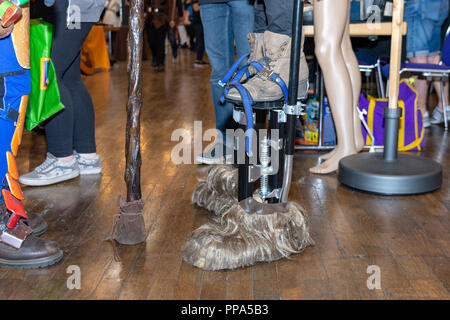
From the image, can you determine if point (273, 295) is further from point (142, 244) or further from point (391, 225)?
point (391, 225)

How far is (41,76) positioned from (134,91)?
22.7 inches

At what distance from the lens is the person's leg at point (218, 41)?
261cm

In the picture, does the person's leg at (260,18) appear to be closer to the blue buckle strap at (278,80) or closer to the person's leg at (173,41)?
the blue buckle strap at (278,80)

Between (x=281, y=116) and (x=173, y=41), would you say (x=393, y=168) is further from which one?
(x=173, y=41)

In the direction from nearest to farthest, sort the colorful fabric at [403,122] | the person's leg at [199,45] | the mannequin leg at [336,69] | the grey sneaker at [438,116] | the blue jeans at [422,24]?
the mannequin leg at [336,69], the colorful fabric at [403,122], the blue jeans at [422,24], the grey sneaker at [438,116], the person's leg at [199,45]

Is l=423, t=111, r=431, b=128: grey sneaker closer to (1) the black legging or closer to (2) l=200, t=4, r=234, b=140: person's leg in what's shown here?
(2) l=200, t=4, r=234, b=140: person's leg

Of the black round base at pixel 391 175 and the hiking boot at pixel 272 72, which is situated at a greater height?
the hiking boot at pixel 272 72

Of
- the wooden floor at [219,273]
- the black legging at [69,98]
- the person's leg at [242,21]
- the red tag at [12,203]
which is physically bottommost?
the wooden floor at [219,273]

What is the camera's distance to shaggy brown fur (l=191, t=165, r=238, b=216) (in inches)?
79.5

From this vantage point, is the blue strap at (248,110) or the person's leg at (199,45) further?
the person's leg at (199,45)

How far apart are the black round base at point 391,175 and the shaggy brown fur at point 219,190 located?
593 millimetres

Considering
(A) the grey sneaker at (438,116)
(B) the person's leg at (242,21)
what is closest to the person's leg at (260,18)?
(B) the person's leg at (242,21)

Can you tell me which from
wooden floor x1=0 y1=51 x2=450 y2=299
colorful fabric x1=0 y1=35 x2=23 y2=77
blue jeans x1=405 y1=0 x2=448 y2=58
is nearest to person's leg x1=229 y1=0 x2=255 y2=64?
wooden floor x1=0 y1=51 x2=450 y2=299
